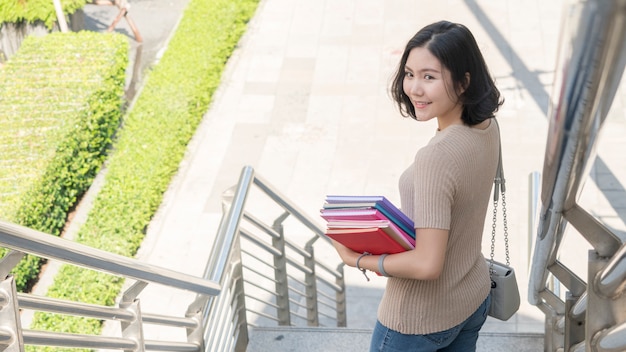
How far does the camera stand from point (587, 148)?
4.40 ft

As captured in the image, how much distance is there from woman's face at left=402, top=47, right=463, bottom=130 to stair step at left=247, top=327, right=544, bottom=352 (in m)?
1.95

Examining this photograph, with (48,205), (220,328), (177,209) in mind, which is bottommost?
(177,209)

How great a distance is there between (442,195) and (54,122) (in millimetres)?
6649

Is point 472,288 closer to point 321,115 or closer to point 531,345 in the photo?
point 531,345

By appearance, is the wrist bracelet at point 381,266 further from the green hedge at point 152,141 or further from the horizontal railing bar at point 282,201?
the green hedge at point 152,141

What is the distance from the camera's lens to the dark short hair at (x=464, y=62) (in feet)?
7.89

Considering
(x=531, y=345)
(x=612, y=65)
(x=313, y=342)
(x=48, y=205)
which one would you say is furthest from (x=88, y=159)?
(x=612, y=65)

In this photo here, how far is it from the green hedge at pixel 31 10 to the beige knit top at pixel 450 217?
8.79m

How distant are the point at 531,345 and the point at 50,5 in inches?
318

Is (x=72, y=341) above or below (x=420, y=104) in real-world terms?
below

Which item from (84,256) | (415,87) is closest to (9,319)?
(84,256)

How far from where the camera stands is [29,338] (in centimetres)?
226

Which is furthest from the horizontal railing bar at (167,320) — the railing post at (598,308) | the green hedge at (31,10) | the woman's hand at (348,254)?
the green hedge at (31,10)

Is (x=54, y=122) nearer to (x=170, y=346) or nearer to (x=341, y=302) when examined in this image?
(x=341, y=302)
